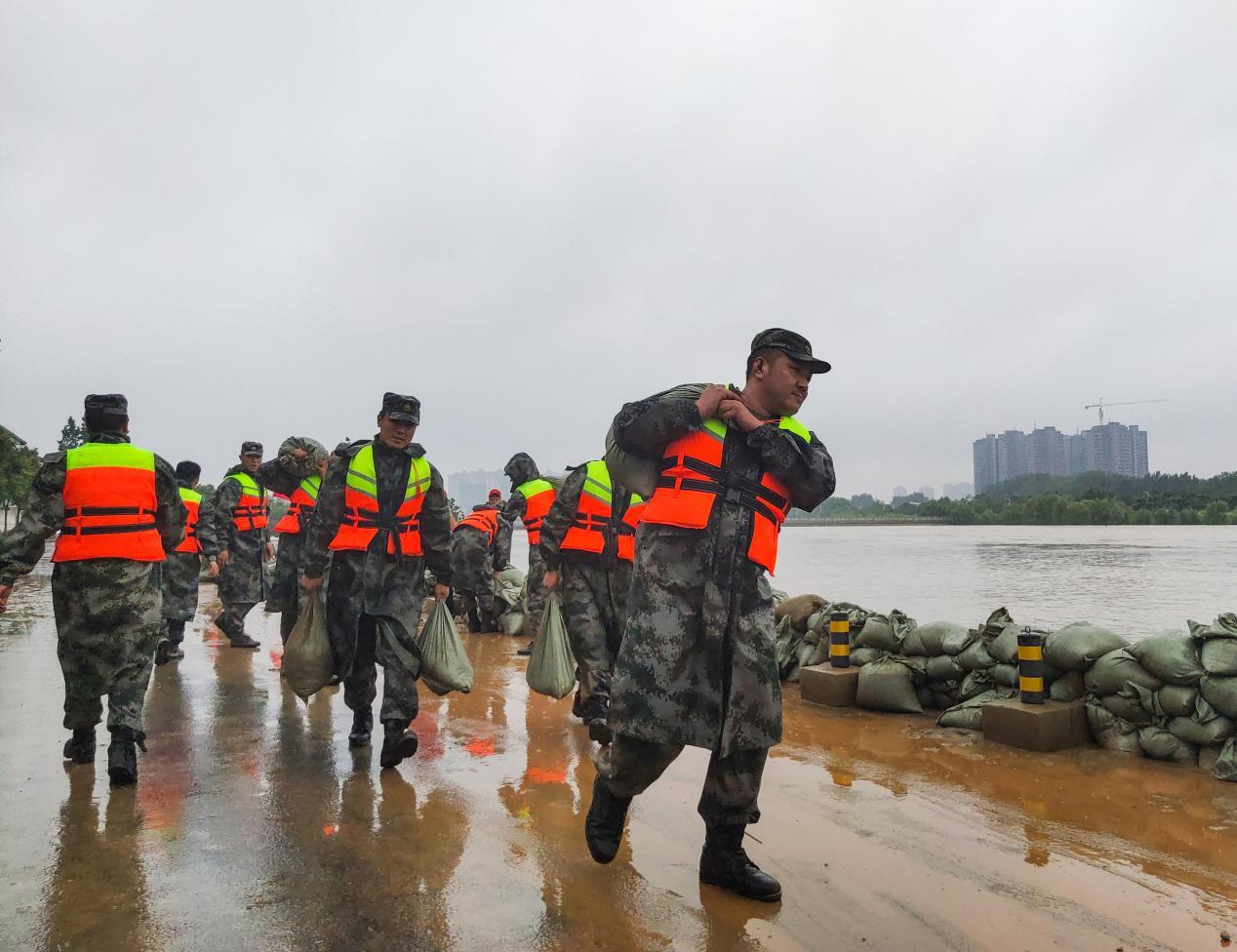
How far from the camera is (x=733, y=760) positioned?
10.00 ft

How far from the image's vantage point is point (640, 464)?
10.6ft

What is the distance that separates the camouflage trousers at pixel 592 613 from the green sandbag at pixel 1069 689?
109 inches

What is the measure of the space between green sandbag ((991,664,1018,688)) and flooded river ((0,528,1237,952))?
0.60m

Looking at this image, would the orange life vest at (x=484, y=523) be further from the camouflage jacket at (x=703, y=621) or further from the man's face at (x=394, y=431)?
the camouflage jacket at (x=703, y=621)

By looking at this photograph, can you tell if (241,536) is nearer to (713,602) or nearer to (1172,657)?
(713,602)

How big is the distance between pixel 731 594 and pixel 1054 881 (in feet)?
5.42

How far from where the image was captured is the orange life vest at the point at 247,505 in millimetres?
9305

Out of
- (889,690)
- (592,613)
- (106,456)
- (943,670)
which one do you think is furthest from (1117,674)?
(106,456)

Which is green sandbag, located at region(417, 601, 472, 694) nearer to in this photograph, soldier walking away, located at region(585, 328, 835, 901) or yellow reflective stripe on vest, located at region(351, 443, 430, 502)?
yellow reflective stripe on vest, located at region(351, 443, 430, 502)

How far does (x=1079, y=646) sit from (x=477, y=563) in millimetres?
7026

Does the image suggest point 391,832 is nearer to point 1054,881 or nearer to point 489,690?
point 1054,881

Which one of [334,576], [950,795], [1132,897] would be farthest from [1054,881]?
[334,576]

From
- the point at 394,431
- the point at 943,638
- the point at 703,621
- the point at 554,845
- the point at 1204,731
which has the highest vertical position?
the point at 394,431

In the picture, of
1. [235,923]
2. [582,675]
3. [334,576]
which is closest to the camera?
[235,923]
